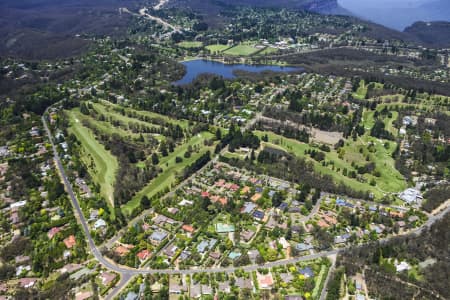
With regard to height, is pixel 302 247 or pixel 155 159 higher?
pixel 155 159

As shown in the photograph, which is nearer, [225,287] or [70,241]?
[225,287]

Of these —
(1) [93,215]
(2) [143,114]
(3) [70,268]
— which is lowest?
(3) [70,268]

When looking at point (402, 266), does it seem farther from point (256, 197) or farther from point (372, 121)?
point (372, 121)

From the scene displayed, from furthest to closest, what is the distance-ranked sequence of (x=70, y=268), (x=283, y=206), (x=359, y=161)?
(x=359, y=161) < (x=283, y=206) < (x=70, y=268)

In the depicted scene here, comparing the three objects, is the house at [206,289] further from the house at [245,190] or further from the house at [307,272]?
the house at [245,190]

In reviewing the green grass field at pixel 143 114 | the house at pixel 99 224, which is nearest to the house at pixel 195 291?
the house at pixel 99 224

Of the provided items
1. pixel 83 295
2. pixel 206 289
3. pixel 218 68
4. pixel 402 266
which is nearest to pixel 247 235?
pixel 206 289

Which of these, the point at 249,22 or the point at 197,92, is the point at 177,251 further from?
the point at 249,22
